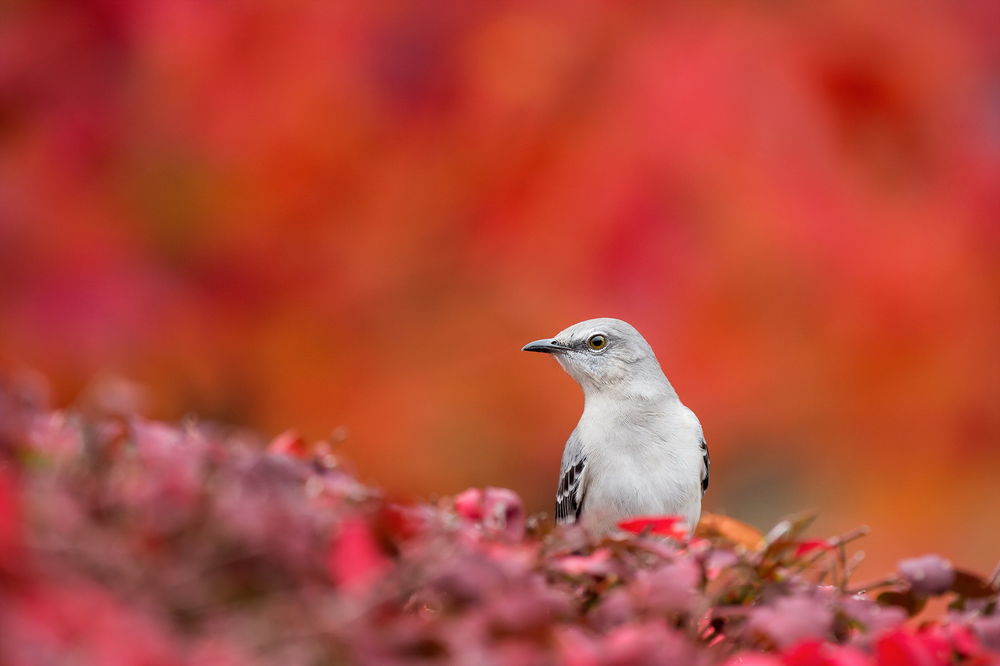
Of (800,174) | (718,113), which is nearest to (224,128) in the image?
(718,113)

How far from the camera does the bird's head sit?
3.95 m

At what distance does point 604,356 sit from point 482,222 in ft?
5.42

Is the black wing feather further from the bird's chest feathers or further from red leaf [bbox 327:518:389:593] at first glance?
red leaf [bbox 327:518:389:593]

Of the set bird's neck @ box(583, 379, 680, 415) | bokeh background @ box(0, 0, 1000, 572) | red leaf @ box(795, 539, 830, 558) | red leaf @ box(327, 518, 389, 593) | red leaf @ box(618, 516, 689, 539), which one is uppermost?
bokeh background @ box(0, 0, 1000, 572)

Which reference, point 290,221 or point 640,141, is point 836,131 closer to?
point 640,141

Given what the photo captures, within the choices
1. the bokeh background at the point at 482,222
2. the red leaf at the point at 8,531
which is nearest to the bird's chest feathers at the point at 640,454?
the bokeh background at the point at 482,222

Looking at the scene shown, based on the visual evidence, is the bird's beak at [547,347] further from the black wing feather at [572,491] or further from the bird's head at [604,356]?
the black wing feather at [572,491]

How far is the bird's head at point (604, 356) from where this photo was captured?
3947mm

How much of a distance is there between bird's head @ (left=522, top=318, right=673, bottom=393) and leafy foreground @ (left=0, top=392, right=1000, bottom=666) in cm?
179

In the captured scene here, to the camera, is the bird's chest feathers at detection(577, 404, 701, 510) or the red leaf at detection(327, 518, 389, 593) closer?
Result: the red leaf at detection(327, 518, 389, 593)

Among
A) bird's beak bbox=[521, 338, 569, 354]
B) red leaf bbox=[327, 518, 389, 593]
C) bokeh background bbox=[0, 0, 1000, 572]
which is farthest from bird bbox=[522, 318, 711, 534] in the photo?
red leaf bbox=[327, 518, 389, 593]

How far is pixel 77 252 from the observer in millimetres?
5273

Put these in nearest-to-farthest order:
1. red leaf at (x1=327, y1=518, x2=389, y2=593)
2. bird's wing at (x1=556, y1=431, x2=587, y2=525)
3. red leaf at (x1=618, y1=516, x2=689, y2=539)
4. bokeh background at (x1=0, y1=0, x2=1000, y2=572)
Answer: red leaf at (x1=327, y1=518, x2=389, y2=593) < red leaf at (x1=618, y1=516, x2=689, y2=539) < bird's wing at (x1=556, y1=431, x2=587, y2=525) < bokeh background at (x1=0, y1=0, x2=1000, y2=572)

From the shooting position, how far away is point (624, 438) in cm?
383
